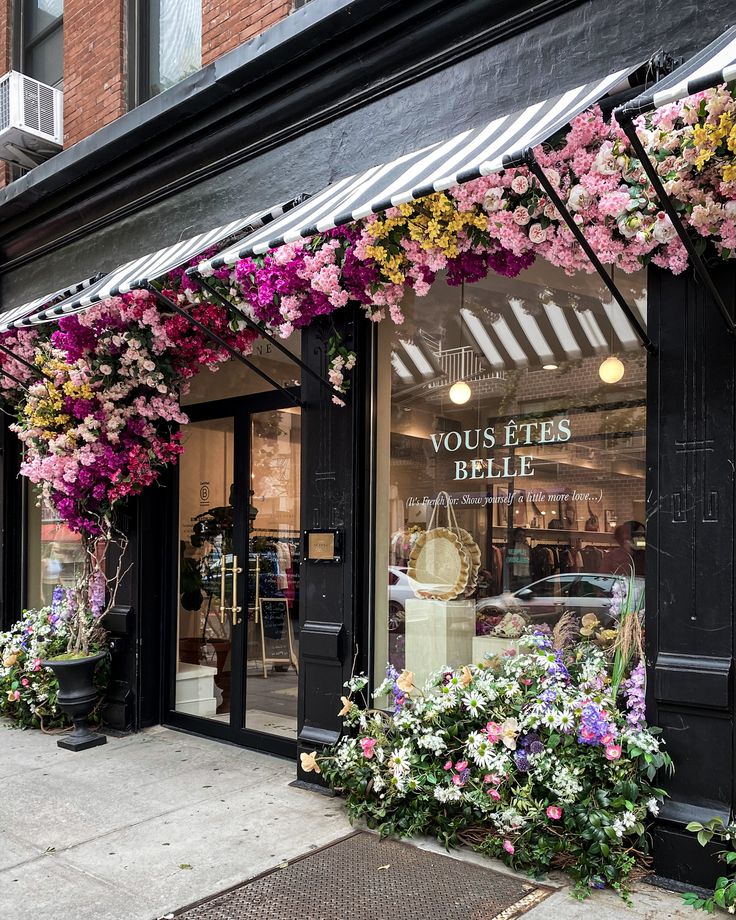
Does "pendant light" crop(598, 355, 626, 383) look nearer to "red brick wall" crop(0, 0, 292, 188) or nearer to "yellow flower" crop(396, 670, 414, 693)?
"yellow flower" crop(396, 670, 414, 693)

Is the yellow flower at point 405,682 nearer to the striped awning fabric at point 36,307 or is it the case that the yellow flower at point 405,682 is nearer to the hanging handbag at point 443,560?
the hanging handbag at point 443,560

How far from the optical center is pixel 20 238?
8.99m

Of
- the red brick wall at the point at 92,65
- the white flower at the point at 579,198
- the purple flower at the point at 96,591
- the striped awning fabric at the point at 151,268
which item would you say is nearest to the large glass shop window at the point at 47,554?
the purple flower at the point at 96,591

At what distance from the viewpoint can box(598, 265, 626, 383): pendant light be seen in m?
4.88

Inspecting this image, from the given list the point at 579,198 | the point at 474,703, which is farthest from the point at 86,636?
the point at 579,198

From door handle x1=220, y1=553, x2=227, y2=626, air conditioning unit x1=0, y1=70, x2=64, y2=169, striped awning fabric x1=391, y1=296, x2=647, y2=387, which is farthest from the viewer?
air conditioning unit x1=0, y1=70, x2=64, y2=169

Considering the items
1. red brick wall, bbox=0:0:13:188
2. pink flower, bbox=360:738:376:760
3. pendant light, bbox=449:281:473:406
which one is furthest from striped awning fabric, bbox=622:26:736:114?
red brick wall, bbox=0:0:13:188

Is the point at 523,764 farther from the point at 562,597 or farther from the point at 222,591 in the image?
the point at 222,591

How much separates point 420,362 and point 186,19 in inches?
188

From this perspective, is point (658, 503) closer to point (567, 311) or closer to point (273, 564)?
point (567, 311)

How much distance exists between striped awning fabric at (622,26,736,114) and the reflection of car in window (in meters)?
2.71

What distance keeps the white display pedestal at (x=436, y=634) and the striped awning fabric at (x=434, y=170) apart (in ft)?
8.97

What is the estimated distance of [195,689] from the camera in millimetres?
7480

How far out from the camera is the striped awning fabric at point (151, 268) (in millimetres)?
5195
